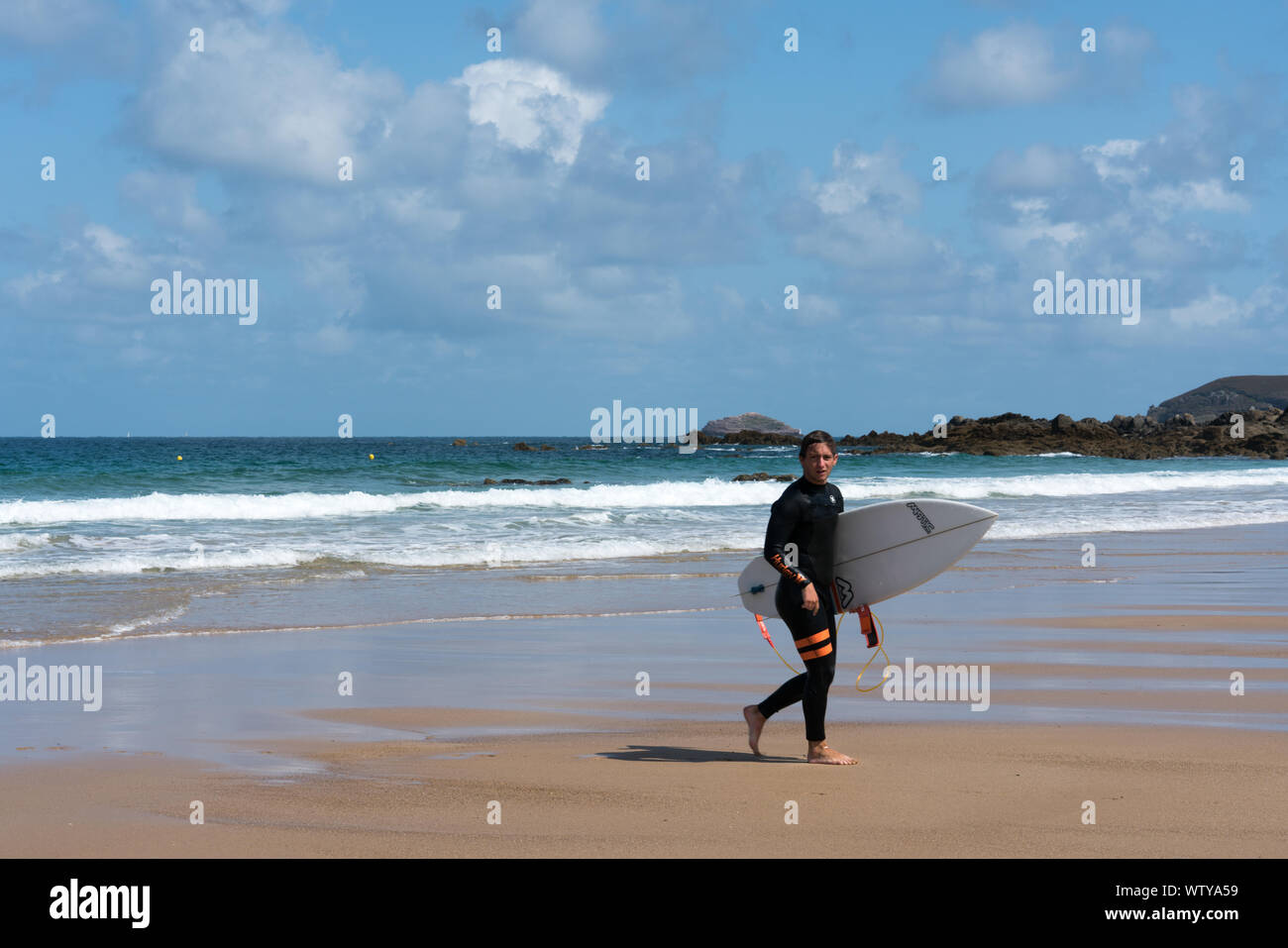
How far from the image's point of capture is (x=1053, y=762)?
532 centimetres

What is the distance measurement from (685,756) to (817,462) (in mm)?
1615

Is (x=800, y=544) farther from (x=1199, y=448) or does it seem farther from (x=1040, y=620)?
(x=1199, y=448)

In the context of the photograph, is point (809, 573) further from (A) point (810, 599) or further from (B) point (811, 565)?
(A) point (810, 599)

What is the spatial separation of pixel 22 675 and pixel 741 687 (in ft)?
15.9

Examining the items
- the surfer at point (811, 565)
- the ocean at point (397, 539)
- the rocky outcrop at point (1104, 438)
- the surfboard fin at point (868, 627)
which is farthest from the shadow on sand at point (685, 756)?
the rocky outcrop at point (1104, 438)

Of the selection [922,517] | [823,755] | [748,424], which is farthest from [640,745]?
[748,424]

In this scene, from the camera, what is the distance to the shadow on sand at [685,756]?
5535mm

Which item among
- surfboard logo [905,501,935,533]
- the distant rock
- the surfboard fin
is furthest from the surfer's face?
the distant rock

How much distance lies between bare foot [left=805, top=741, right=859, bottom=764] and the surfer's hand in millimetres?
693

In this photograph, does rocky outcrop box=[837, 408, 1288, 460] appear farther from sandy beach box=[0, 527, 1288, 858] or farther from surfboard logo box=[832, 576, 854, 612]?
surfboard logo box=[832, 576, 854, 612]

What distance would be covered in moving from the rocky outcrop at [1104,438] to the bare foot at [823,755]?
6098 centimetres
